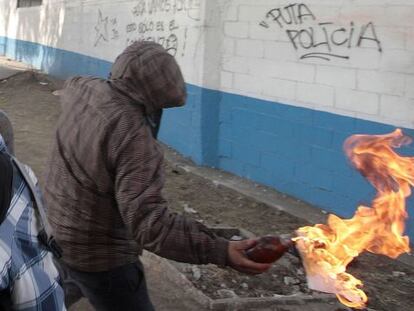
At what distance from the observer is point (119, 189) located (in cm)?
223

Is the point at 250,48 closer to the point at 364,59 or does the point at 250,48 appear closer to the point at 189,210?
the point at 364,59

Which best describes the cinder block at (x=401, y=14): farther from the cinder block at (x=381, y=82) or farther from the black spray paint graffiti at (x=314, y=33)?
the cinder block at (x=381, y=82)

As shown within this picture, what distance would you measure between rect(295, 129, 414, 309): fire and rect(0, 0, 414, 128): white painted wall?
2.10 m

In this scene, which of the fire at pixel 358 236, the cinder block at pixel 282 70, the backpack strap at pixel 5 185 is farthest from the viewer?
the cinder block at pixel 282 70

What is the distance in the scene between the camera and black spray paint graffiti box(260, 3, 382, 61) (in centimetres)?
577

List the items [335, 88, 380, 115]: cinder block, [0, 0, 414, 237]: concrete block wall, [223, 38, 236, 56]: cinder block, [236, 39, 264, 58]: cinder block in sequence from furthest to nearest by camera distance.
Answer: [223, 38, 236, 56]: cinder block, [236, 39, 264, 58]: cinder block, [335, 88, 380, 115]: cinder block, [0, 0, 414, 237]: concrete block wall

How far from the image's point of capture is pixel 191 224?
2.23 meters

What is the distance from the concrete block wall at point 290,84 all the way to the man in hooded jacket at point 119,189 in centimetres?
341

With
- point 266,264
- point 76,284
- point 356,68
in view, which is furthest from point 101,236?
point 356,68

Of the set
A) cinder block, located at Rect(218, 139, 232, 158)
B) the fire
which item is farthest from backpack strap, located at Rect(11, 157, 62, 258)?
cinder block, located at Rect(218, 139, 232, 158)

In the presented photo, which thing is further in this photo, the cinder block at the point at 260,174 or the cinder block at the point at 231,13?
the cinder block at the point at 231,13

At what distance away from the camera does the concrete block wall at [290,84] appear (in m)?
5.55

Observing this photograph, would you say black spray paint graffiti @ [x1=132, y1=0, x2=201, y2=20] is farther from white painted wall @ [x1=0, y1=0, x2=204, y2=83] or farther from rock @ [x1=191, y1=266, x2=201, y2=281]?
rock @ [x1=191, y1=266, x2=201, y2=281]

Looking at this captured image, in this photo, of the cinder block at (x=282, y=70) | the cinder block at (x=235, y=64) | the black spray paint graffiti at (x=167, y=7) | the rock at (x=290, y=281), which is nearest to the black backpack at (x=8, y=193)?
the rock at (x=290, y=281)
